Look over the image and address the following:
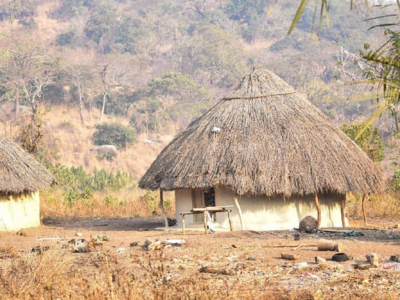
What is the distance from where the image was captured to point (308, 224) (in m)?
13.8

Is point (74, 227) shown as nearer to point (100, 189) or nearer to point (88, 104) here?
point (100, 189)

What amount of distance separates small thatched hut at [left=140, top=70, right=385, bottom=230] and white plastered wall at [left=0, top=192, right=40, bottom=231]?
2956mm

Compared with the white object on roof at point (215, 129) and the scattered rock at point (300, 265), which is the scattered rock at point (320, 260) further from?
the white object on roof at point (215, 129)

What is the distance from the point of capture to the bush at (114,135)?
43.8m

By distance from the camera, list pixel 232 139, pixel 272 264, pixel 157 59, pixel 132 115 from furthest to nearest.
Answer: pixel 157 59 → pixel 132 115 → pixel 232 139 → pixel 272 264

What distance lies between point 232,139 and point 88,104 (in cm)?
3445

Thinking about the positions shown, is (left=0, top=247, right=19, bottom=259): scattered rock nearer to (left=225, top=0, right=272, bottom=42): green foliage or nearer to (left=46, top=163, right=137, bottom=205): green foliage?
(left=46, top=163, right=137, bottom=205): green foliage

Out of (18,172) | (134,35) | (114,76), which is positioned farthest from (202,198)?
(134,35)

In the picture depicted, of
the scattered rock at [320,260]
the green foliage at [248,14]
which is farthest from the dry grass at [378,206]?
the green foliage at [248,14]

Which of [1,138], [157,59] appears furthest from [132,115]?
[1,138]

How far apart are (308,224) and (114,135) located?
31.2 metres

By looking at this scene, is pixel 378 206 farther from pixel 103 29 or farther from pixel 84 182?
pixel 103 29

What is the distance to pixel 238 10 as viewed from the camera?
237 ft

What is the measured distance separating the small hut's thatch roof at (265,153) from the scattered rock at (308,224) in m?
0.64
